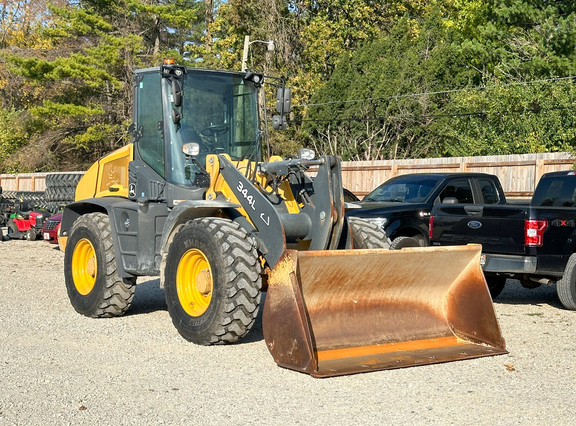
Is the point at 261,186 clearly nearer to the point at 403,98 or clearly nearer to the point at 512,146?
the point at 512,146

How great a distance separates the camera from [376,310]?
8.11 m

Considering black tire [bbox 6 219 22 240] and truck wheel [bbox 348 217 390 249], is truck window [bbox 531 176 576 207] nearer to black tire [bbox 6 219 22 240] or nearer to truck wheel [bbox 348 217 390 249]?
truck wheel [bbox 348 217 390 249]

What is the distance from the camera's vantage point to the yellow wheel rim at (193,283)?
8281 mm

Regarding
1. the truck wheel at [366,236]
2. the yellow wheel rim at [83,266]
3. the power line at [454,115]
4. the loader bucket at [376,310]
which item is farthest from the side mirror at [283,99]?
the power line at [454,115]

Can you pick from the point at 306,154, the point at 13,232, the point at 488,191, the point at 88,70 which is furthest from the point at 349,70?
the point at 306,154

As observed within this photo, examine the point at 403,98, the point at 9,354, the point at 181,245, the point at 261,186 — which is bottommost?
the point at 9,354

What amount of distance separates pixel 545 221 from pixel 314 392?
17.9 feet

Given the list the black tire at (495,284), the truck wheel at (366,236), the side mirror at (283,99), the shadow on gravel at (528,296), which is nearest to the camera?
the truck wheel at (366,236)

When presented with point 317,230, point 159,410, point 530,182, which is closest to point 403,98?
point 530,182

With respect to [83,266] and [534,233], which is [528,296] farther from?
[83,266]

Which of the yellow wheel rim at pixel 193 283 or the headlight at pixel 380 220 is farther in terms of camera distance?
the headlight at pixel 380 220

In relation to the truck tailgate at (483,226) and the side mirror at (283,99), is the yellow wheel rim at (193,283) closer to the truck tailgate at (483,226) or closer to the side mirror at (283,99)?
the side mirror at (283,99)

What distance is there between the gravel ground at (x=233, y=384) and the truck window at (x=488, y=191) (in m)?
4.99

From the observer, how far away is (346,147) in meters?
40.1
